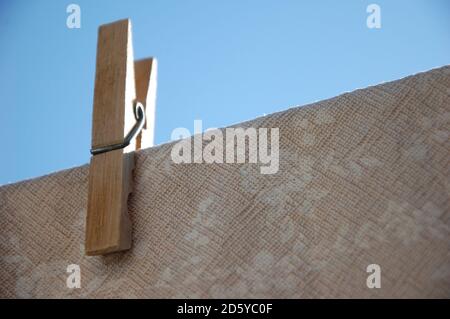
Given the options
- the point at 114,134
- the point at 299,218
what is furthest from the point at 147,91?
the point at 299,218

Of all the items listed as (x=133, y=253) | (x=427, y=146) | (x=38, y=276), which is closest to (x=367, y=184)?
(x=427, y=146)

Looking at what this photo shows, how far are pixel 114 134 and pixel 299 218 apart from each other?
31cm

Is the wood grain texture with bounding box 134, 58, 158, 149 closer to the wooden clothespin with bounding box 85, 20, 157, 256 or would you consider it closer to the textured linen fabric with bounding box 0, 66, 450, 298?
the wooden clothespin with bounding box 85, 20, 157, 256

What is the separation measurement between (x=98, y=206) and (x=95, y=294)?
0.13 metres

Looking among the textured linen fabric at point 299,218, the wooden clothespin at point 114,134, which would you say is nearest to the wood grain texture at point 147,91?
the wooden clothespin at point 114,134

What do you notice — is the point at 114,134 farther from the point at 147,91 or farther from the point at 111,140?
the point at 147,91

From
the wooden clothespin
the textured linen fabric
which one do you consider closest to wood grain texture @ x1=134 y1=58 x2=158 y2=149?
the wooden clothespin

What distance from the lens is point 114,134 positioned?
35.4 inches

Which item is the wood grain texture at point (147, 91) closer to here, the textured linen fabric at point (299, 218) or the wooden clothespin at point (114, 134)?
the wooden clothespin at point (114, 134)

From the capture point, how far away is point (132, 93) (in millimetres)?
964

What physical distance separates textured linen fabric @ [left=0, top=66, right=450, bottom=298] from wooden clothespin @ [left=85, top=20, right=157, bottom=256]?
0.04 m

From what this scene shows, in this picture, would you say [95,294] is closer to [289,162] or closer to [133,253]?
[133,253]

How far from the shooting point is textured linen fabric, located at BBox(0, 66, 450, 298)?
0.74 meters

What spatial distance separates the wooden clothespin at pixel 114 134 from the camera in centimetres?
85
